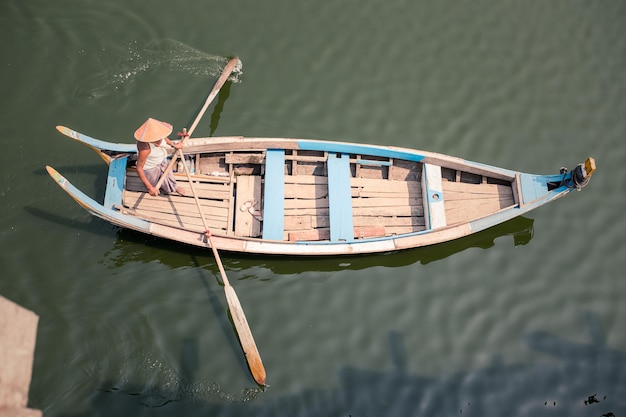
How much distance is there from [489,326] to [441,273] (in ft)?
3.91

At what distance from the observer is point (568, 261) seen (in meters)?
10.2

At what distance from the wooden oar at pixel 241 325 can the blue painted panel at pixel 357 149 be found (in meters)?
2.27

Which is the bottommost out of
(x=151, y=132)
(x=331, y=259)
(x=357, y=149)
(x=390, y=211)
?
(x=331, y=259)

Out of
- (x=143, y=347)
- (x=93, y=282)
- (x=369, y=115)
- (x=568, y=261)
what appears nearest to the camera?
(x=143, y=347)

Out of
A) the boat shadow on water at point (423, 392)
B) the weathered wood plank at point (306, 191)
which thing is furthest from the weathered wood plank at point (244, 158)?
the boat shadow on water at point (423, 392)

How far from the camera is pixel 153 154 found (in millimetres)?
9094

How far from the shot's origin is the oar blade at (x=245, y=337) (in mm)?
8656

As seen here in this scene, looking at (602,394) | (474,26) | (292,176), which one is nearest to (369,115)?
(292,176)

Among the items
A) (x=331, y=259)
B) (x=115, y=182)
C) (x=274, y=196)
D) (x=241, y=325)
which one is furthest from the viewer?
(x=331, y=259)

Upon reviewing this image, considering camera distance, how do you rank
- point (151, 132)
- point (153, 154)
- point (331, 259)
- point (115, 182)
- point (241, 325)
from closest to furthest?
1. point (151, 132)
2. point (241, 325)
3. point (153, 154)
4. point (115, 182)
5. point (331, 259)

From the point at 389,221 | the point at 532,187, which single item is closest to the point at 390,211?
the point at 389,221

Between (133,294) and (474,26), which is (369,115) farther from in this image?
(133,294)

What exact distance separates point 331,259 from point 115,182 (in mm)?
3928

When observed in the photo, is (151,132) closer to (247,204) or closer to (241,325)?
(247,204)
